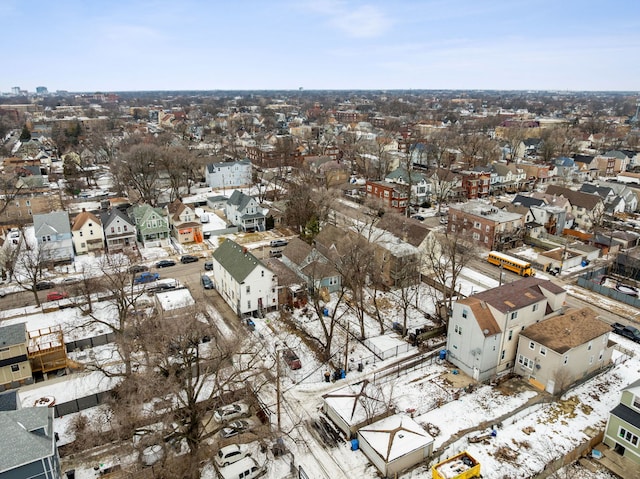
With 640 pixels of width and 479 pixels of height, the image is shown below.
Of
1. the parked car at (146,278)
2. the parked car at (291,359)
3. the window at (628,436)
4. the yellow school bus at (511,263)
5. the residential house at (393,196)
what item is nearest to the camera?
the window at (628,436)

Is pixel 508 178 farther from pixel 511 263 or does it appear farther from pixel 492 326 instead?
pixel 492 326

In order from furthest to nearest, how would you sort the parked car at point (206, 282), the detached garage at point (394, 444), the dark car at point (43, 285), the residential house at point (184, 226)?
the residential house at point (184, 226) < the dark car at point (43, 285) < the parked car at point (206, 282) < the detached garage at point (394, 444)

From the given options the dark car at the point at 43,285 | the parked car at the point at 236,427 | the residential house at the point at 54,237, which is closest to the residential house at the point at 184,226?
the residential house at the point at 54,237

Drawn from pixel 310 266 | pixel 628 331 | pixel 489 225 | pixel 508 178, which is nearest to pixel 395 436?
pixel 310 266

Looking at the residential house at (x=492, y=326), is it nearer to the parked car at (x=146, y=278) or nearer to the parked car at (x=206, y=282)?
the parked car at (x=206, y=282)

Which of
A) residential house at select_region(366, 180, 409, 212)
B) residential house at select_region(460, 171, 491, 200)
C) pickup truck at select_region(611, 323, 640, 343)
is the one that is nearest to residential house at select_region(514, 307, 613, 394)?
pickup truck at select_region(611, 323, 640, 343)
